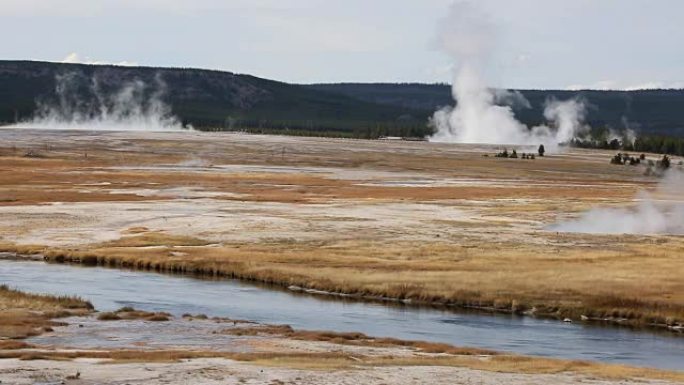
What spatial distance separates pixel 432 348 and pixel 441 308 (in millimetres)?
9489

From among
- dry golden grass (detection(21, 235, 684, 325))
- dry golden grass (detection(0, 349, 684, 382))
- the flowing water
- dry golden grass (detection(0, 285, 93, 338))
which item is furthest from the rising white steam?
dry golden grass (detection(0, 349, 684, 382))

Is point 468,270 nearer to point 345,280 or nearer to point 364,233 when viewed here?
point 345,280

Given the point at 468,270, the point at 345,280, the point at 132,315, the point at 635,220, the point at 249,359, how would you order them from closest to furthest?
the point at 249,359, the point at 132,315, the point at 345,280, the point at 468,270, the point at 635,220

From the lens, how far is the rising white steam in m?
68.5

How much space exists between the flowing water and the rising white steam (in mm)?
25932

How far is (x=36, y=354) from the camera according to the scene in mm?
29141

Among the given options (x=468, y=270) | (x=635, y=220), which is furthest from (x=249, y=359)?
(x=635, y=220)

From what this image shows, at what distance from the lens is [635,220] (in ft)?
244

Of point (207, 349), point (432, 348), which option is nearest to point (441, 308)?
point (432, 348)

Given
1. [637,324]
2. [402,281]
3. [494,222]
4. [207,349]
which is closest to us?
[207,349]

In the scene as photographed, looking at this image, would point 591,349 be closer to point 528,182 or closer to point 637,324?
point 637,324

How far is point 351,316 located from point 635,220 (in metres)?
37.4

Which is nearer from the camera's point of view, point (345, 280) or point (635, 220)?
point (345, 280)

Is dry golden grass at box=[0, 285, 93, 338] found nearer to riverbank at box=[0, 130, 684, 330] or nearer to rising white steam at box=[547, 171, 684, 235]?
riverbank at box=[0, 130, 684, 330]
